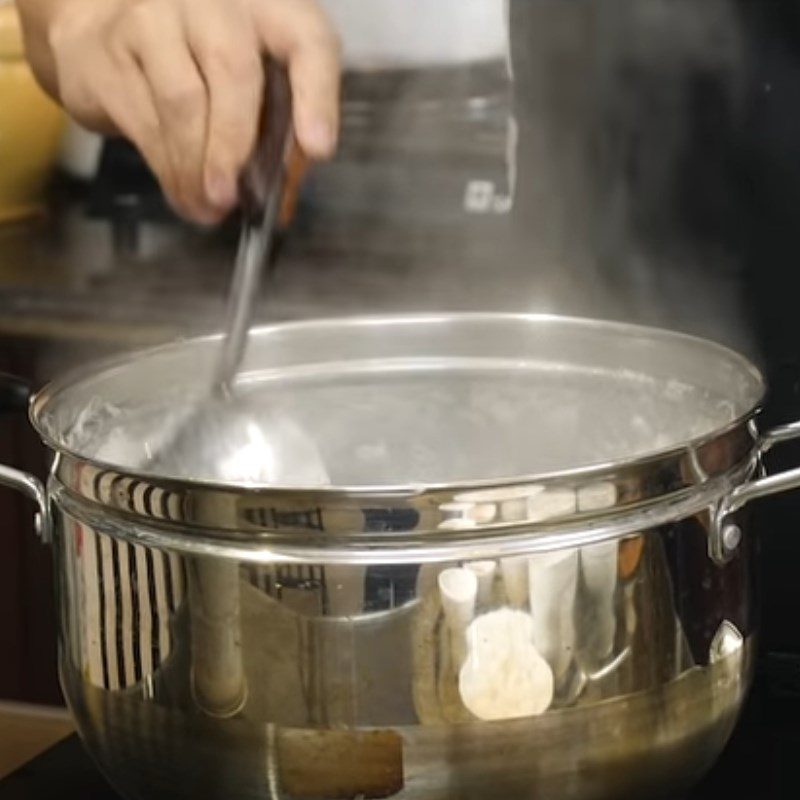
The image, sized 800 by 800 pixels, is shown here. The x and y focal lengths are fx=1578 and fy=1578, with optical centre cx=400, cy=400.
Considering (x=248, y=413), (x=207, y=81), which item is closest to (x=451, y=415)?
(x=248, y=413)

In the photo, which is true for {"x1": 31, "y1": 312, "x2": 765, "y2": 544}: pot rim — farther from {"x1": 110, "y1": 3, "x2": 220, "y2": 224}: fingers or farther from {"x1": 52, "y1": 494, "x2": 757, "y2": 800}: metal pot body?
{"x1": 110, "y1": 3, "x2": 220, "y2": 224}: fingers

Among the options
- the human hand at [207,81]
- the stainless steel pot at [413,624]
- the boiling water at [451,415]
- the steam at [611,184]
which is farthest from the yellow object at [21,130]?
the stainless steel pot at [413,624]

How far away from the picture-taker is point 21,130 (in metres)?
1.44

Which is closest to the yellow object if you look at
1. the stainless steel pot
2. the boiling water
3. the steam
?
the steam

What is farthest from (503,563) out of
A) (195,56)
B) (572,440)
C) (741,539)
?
(195,56)

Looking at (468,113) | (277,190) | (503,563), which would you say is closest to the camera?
(503,563)

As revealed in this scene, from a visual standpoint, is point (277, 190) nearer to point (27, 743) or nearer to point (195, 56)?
point (195, 56)

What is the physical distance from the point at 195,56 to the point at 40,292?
39 centimetres

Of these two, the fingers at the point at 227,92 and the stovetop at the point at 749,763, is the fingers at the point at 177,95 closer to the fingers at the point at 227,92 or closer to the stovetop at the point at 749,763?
the fingers at the point at 227,92

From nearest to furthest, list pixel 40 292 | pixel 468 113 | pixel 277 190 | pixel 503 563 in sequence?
pixel 503 563 → pixel 277 190 → pixel 40 292 → pixel 468 113

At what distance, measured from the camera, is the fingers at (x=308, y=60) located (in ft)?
2.38

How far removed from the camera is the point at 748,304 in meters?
0.82

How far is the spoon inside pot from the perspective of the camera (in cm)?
76

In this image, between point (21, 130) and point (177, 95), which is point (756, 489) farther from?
point (21, 130)
